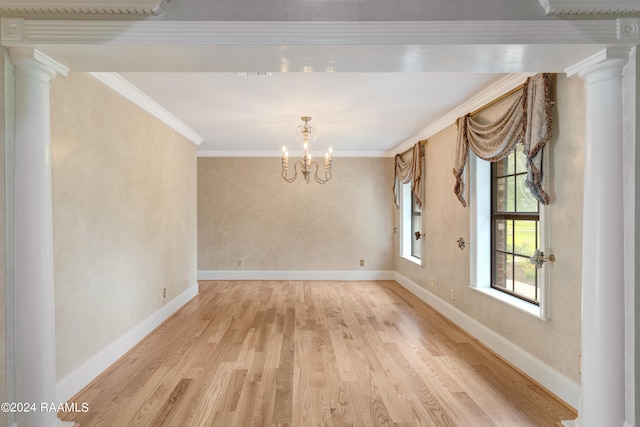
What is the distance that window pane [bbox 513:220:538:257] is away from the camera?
308 centimetres

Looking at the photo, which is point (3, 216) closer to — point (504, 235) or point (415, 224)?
point (504, 235)

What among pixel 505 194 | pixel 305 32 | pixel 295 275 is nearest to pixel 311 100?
pixel 305 32

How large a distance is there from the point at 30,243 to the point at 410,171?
499cm

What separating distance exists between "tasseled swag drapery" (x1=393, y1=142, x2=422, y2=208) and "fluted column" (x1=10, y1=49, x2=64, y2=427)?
452cm

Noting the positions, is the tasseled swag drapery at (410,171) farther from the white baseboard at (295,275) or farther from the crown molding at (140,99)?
the crown molding at (140,99)

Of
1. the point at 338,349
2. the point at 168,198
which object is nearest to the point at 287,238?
the point at 168,198

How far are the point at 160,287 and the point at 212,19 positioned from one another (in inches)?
133

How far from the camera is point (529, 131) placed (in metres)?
2.64

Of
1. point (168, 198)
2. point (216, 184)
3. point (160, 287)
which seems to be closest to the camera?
point (160, 287)

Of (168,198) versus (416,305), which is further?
(416,305)

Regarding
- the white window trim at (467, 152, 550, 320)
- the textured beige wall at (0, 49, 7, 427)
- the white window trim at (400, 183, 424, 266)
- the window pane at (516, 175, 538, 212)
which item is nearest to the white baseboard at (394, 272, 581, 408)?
the white window trim at (467, 152, 550, 320)

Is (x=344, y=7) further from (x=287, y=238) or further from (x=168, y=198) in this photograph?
(x=287, y=238)

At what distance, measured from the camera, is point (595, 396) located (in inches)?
74.9

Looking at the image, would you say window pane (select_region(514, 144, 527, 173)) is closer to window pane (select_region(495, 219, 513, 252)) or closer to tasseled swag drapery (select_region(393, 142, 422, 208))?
window pane (select_region(495, 219, 513, 252))
